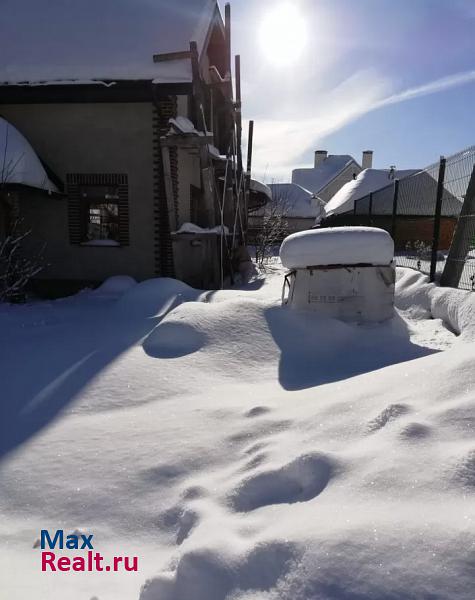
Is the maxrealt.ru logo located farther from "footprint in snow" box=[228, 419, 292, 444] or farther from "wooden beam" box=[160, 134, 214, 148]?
"wooden beam" box=[160, 134, 214, 148]

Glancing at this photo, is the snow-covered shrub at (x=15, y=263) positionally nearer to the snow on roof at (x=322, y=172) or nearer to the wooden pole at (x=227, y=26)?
the wooden pole at (x=227, y=26)

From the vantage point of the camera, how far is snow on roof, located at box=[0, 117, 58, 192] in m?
7.16

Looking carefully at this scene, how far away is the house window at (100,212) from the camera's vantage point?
8820 mm

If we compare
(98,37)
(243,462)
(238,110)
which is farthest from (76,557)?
(238,110)

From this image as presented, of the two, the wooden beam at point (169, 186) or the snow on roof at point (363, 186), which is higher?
the snow on roof at point (363, 186)

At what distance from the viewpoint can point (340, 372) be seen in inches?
147

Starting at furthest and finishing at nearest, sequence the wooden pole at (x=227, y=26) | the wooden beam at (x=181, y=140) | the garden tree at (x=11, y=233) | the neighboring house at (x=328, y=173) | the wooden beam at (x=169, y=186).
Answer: the neighboring house at (x=328, y=173)
the wooden pole at (x=227, y=26)
the wooden beam at (x=169, y=186)
the wooden beam at (x=181, y=140)
the garden tree at (x=11, y=233)

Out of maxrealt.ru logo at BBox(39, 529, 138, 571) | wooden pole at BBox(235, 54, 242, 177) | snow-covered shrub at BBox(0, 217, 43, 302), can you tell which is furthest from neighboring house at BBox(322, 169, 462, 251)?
snow-covered shrub at BBox(0, 217, 43, 302)

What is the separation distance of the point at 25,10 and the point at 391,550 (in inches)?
516

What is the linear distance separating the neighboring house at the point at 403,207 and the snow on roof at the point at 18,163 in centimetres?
664

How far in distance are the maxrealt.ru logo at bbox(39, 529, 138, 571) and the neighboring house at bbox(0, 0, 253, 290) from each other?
22.3 feet

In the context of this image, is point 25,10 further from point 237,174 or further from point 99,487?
point 99,487

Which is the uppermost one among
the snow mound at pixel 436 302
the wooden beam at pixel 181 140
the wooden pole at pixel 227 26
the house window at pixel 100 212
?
the wooden pole at pixel 227 26

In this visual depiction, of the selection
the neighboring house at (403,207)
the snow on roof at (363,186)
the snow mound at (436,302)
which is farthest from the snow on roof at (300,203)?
the snow mound at (436,302)
